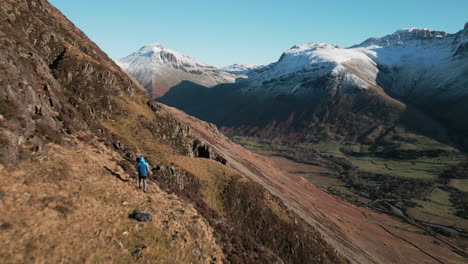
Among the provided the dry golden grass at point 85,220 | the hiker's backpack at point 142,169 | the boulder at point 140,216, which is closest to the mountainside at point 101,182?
the dry golden grass at point 85,220

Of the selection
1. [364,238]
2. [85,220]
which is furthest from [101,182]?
[364,238]

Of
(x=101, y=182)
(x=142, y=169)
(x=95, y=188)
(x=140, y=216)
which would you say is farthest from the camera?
(x=142, y=169)

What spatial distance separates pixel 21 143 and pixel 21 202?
6.78 m

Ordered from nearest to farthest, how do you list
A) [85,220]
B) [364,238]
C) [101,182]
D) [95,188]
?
1. [85,220]
2. [95,188]
3. [101,182]
4. [364,238]

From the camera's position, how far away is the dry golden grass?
17.1 meters

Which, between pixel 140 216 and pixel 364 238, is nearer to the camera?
pixel 140 216

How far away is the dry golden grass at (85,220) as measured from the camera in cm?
1709

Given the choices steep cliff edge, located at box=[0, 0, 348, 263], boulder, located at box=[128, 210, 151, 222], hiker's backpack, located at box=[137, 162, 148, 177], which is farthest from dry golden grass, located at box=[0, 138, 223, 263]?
hiker's backpack, located at box=[137, 162, 148, 177]

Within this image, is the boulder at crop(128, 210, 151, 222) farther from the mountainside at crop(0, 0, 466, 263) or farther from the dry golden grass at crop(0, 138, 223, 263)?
the dry golden grass at crop(0, 138, 223, 263)

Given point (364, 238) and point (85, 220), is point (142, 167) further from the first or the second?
point (364, 238)

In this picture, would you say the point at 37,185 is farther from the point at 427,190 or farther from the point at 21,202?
the point at 427,190

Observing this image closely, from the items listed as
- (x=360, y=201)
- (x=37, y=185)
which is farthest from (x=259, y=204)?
(x=360, y=201)

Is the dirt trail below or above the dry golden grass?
below

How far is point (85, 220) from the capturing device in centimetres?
2061
